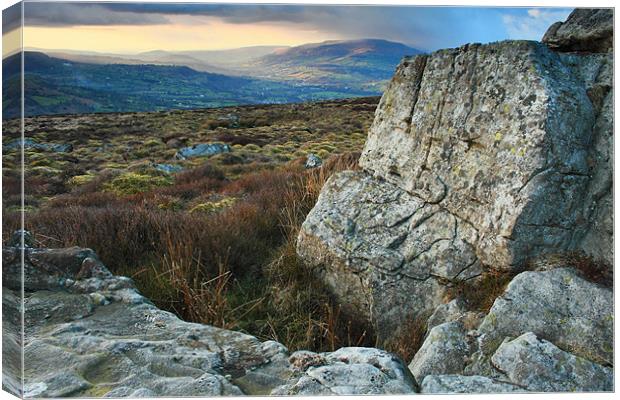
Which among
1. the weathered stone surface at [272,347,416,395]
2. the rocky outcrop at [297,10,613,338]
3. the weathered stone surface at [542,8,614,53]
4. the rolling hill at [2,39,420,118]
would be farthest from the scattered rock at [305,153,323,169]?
the weathered stone surface at [272,347,416,395]

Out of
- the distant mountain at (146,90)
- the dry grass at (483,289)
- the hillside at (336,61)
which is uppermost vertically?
the hillside at (336,61)

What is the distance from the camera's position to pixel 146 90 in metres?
7.33

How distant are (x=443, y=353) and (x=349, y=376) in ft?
2.93

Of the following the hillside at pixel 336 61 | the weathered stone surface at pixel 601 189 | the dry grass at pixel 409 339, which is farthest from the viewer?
the hillside at pixel 336 61

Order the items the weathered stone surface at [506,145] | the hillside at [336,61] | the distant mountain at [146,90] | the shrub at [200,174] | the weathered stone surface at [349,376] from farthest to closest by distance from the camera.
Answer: the shrub at [200,174] → the hillside at [336,61] → the distant mountain at [146,90] → the weathered stone surface at [506,145] → the weathered stone surface at [349,376]

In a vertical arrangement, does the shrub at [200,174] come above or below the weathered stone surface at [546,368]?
above

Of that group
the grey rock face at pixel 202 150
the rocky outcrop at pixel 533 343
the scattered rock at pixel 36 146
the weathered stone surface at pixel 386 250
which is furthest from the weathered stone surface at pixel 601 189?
the grey rock face at pixel 202 150

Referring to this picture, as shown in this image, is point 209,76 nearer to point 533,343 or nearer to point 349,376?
point 349,376

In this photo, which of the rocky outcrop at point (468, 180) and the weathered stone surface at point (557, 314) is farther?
the rocky outcrop at point (468, 180)

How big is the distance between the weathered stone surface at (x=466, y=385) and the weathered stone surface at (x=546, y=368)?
0.31 feet

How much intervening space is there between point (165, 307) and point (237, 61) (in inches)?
105

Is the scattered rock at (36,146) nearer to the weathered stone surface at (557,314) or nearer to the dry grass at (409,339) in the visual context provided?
the dry grass at (409,339)

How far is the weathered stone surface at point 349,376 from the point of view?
154 inches

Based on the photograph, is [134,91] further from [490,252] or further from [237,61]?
[490,252]
